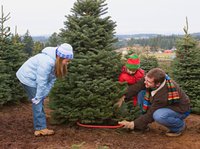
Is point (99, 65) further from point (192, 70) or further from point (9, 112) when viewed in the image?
point (192, 70)

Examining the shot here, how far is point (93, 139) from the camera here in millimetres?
5207

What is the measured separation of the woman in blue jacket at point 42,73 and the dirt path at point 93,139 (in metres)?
0.30

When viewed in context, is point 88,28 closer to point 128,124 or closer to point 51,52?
point 51,52

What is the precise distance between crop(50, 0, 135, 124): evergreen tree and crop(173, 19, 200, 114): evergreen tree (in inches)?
176

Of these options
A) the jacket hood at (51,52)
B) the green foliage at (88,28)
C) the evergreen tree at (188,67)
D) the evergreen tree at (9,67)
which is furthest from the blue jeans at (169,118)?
the evergreen tree at (9,67)

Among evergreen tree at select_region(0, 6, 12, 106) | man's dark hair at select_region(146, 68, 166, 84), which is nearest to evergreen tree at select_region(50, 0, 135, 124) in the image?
man's dark hair at select_region(146, 68, 166, 84)

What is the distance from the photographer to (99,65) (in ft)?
18.0

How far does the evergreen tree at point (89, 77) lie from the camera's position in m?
5.47

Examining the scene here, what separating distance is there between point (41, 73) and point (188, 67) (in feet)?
20.6

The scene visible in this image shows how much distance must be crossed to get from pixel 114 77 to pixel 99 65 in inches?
19.3

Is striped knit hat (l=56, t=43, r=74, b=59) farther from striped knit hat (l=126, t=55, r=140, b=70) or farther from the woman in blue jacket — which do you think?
striped knit hat (l=126, t=55, r=140, b=70)

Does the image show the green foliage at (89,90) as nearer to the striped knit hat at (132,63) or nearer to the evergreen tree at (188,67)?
the striped knit hat at (132,63)

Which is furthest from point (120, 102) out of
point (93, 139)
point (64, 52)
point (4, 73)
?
point (4, 73)

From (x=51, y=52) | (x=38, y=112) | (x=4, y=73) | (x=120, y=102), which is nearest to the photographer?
(x=51, y=52)
